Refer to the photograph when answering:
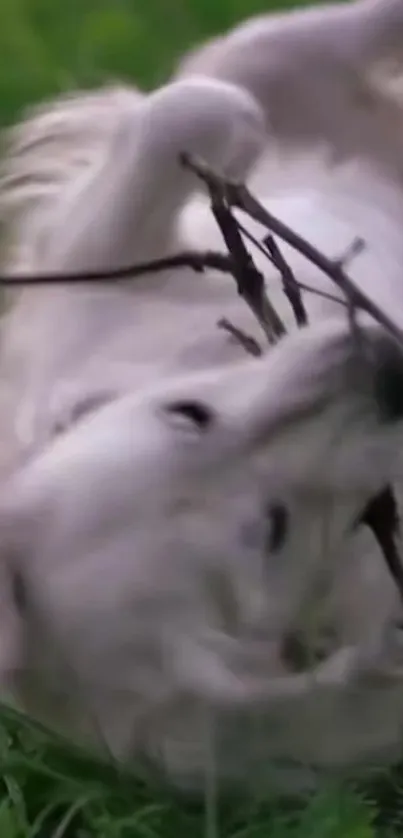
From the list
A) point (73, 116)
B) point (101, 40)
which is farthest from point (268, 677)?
point (101, 40)

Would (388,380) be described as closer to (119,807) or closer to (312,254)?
(312,254)

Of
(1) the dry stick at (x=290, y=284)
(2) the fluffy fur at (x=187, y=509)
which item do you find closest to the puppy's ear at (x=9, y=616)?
(2) the fluffy fur at (x=187, y=509)

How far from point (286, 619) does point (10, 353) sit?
0.39m

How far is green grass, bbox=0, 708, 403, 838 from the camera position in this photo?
1.08m

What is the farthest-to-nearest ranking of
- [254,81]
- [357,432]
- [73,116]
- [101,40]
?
[101,40], [73,116], [254,81], [357,432]

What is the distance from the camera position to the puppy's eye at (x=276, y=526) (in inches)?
38.6

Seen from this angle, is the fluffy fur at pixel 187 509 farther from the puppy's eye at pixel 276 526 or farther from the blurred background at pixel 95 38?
the blurred background at pixel 95 38

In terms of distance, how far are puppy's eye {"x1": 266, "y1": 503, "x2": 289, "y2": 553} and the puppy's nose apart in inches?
3.3

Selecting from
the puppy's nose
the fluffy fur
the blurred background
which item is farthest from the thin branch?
the blurred background

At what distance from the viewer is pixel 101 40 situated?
2031 mm

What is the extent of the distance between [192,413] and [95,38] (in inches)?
44.5

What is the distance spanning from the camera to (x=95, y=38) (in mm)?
2035

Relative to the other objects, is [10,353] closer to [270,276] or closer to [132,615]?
[270,276]

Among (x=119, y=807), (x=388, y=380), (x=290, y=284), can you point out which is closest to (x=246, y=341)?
(x=290, y=284)
